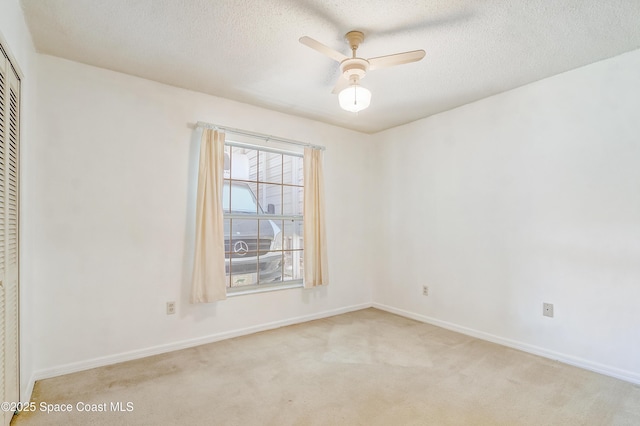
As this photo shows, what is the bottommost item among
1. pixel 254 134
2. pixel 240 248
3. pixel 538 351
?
pixel 538 351

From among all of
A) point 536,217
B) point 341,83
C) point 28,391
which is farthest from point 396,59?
point 28,391

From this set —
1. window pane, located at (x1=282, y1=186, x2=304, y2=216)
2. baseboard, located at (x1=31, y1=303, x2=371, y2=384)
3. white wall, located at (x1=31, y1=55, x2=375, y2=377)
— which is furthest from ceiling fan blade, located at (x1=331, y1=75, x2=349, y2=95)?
baseboard, located at (x1=31, y1=303, x2=371, y2=384)

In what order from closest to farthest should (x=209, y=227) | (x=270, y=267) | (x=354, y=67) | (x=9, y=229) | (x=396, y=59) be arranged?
(x=9, y=229)
(x=396, y=59)
(x=354, y=67)
(x=209, y=227)
(x=270, y=267)

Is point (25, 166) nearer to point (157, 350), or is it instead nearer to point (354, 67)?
point (157, 350)

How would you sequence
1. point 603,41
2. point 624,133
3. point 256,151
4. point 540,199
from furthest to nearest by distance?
point 256,151 → point 540,199 → point 624,133 → point 603,41

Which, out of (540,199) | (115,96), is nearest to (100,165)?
(115,96)

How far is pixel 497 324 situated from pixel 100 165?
152 inches

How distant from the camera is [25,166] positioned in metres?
2.10

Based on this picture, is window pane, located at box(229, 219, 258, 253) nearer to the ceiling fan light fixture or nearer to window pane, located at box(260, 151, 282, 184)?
window pane, located at box(260, 151, 282, 184)

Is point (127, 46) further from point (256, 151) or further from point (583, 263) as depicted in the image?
point (583, 263)

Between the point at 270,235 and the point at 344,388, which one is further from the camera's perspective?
the point at 270,235

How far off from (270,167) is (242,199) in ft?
1.67

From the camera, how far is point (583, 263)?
2.62 m

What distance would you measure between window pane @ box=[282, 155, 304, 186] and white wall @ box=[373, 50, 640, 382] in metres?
1.34
